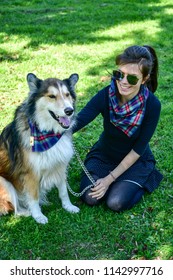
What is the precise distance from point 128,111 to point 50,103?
0.80m

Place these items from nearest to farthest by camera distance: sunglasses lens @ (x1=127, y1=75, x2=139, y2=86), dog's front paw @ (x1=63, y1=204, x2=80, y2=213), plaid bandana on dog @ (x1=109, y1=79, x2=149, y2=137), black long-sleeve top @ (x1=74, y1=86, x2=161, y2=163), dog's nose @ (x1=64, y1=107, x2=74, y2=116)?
1. dog's nose @ (x1=64, y1=107, x2=74, y2=116)
2. sunglasses lens @ (x1=127, y1=75, x2=139, y2=86)
3. plaid bandana on dog @ (x1=109, y1=79, x2=149, y2=137)
4. black long-sleeve top @ (x1=74, y1=86, x2=161, y2=163)
5. dog's front paw @ (x1=63, y1=204, x2=80, y2=213)

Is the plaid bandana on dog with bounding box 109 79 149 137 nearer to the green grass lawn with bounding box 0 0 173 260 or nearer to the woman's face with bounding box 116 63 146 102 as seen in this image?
the woman's face with bounding box 116 63 146 102

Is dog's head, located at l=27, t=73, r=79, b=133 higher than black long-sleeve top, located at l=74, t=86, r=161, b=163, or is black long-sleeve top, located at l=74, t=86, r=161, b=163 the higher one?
dog's head, located at l=27, t=73, r=79, b=133

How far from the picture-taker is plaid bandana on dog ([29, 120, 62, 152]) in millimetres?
3543

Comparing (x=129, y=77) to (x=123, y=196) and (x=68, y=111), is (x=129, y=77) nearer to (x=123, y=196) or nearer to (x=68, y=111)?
(x=68, y=111)

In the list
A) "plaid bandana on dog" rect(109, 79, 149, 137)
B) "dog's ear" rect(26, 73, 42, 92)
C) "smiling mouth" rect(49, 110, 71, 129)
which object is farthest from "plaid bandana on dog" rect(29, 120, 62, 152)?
"plaid bandana on dog" rect(109, 79, 149, 137)

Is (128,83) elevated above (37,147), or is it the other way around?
(128,83)

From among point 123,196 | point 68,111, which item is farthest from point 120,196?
point 68,111

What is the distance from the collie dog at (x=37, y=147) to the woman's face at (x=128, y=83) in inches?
17.5

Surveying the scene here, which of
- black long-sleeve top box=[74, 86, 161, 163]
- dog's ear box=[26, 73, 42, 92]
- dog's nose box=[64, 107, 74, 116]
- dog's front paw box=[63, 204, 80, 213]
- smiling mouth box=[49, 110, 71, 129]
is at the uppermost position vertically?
dog's ear box=[26, 73, 42, 92]

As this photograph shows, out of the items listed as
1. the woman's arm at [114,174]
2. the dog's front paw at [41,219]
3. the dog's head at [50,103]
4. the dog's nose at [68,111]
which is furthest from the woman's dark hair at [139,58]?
the dog's front paw at [41,219]

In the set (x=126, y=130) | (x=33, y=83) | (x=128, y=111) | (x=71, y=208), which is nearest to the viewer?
(x=33, y=83)

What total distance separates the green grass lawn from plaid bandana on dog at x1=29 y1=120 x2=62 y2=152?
75cm

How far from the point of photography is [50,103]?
3.38 meters
